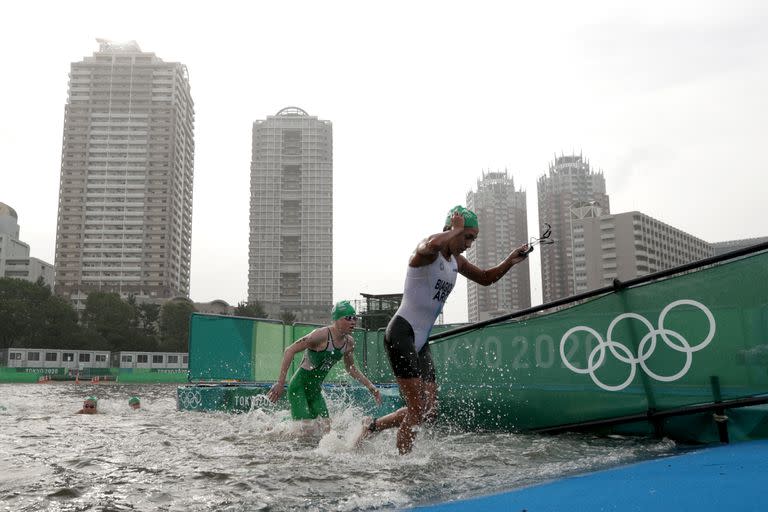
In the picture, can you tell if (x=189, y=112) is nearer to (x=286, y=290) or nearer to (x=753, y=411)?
(x=286, y=290)

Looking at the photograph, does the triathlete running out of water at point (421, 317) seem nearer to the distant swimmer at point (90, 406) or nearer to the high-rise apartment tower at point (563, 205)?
the distant swimmer at point (90, 406)

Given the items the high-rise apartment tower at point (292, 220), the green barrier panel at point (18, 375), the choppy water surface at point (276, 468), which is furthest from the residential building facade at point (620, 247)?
the choppy water surface at point (276, 468)

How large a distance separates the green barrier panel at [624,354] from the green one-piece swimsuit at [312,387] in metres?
1.71

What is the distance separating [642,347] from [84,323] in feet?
290

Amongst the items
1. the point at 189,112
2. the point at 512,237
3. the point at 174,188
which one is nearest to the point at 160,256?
the point at 174,188

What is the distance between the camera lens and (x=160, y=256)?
134m

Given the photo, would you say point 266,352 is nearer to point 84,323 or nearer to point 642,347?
point 642,347

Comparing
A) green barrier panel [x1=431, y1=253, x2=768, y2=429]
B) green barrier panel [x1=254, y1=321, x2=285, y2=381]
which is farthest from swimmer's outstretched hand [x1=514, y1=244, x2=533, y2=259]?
green barrier panel [x1=254, y1=321, x2=285, y2=381]

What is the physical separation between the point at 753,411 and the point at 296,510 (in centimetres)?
353

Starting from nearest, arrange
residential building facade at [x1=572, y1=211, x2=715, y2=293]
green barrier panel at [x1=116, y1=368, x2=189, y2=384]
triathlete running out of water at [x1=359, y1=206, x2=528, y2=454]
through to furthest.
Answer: triathlete running out of water at [x1=359, y1=206, x2=528, y2=454], green barrier panel at [x1=116, y1=368, x2=189, y2=384], residential building facade at [x1=572, y1=211, x2=715, y2=293]

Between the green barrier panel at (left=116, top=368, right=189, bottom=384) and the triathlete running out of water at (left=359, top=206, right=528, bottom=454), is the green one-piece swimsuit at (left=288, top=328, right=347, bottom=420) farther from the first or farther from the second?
the green barrier panel at (left=116, top=368, right=189, bottom=384)

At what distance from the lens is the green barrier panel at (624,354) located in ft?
14.4

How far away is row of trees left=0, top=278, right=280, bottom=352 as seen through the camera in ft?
226

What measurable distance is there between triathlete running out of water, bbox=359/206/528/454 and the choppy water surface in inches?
15.1
